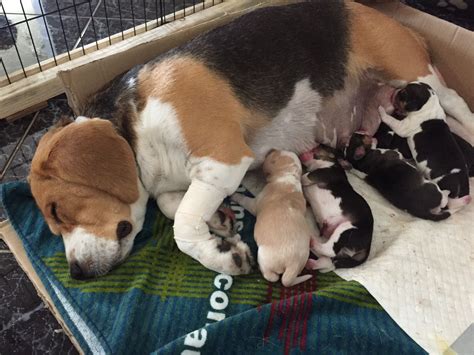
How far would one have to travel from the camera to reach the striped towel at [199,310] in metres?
1.66

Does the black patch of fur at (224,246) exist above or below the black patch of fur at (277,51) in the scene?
below

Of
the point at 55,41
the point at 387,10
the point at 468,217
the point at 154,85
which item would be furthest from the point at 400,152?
the point at 55,41

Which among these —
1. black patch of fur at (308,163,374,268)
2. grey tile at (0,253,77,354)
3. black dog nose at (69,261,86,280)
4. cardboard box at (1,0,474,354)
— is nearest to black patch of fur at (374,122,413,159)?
black patch of fur at (308,163,374,268)

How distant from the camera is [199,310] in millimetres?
1773

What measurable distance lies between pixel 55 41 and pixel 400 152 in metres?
2.36

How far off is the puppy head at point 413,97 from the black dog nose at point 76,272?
60.0 inches

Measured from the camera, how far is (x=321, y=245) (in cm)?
193

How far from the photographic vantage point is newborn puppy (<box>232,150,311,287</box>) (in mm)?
1762

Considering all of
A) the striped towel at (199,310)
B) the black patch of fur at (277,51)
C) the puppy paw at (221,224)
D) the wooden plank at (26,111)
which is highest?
the black patch of fur at (277,51)

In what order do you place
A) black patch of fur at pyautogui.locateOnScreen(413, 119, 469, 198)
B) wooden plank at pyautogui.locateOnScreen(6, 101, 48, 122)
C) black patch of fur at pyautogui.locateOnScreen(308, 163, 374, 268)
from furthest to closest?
wooden plank at pyautogui.locateOnScreen(6, 101, 48, 122) → black patch of fur at pyautogui.locateOnScreen(413, 119, 469, 198) → black patch of fur at pyautogui.locateOnScreen(308, 163, 374, 268)

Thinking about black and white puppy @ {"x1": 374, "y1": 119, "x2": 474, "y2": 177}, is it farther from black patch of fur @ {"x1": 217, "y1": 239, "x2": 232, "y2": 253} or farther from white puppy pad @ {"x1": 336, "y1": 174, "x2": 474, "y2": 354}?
black patch of fur @ {"x1": 217, "y1": 239, "x2": 232, "y2": 253}

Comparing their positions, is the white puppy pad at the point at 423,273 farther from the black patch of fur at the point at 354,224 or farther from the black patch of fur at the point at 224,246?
the black patch of fur at the point at 224,246

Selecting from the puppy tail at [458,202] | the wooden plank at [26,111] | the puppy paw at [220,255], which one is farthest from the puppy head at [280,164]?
the wooden plank at [26,111]

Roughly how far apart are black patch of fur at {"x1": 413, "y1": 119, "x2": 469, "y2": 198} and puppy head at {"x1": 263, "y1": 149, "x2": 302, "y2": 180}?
0.56 metres
